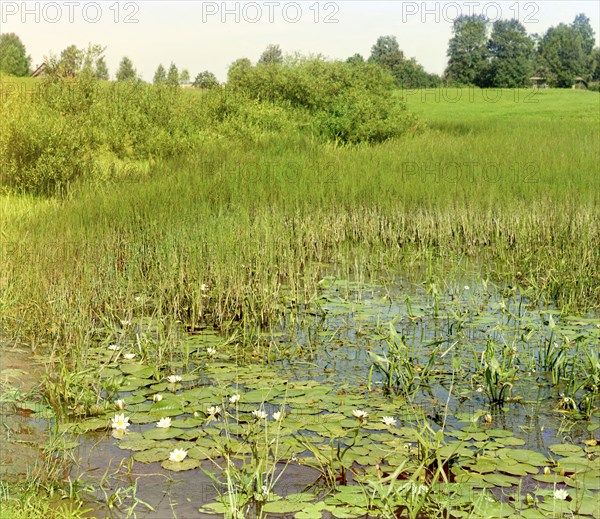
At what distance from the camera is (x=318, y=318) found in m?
6.58

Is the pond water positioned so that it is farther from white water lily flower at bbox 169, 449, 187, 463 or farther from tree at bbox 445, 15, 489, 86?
tree at bbox 445, 15, 489, 86

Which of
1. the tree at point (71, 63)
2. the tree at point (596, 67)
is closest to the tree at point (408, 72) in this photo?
the tree at point (596, 67)

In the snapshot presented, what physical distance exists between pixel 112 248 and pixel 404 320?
3118 millimetres

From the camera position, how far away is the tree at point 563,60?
79125 millimetres

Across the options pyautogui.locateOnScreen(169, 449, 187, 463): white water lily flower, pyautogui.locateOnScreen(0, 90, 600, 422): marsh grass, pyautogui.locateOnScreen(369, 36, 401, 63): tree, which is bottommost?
pyautogui.locateOnScreen(169, 449, 187, 463): white water lily flower

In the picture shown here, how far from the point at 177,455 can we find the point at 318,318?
2860 millimetres

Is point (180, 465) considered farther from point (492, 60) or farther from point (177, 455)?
point (492, 60)

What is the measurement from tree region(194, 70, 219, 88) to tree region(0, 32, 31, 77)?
2473 cm

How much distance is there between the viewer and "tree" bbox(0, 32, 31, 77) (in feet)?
174

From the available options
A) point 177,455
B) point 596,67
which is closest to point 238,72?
point 177,455

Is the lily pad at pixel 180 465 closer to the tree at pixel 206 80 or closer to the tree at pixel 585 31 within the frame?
the tree at pixel 206 80

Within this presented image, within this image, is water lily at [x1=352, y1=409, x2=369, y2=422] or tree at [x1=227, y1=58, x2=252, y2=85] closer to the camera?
water lily at [x1=352, y1=409, x2=369, y2=422]

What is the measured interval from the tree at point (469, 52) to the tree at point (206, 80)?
54.2 meters

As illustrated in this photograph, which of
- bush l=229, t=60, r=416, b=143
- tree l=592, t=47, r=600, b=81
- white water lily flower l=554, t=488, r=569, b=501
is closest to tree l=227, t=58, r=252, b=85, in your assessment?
bush l=229, t=60, r=416, b=143
